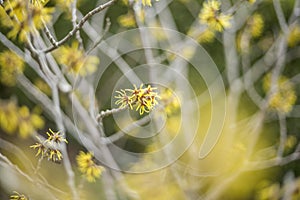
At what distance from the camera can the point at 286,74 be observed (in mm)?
2527

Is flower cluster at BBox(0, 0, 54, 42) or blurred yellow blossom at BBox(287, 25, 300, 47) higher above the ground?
blurred yellow blossom at BBox(287, 25, 300, 47)

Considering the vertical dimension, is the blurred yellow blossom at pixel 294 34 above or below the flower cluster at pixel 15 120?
above

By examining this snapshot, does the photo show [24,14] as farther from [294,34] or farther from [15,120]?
[294,34]

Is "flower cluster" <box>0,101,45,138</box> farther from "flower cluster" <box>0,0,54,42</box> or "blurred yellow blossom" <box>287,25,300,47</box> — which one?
"blurred yellow blossom" <box>287,25,300,47</box>

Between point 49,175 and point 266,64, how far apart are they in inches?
48.6

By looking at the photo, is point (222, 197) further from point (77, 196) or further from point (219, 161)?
point (77, 196)

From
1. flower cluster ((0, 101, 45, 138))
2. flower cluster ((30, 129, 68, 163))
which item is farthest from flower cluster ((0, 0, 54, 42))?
flower cluster ((0, 101, 45, 138))

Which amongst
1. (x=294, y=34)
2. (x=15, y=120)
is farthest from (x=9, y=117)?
(x=294, y=34)

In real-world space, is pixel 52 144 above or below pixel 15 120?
below

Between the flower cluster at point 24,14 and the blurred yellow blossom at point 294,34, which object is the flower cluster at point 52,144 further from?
the blurred yellow blossom at point 294,34

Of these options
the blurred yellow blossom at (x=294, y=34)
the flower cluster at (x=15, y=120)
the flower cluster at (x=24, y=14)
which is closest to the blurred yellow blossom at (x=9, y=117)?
the flower cluster at (x=15, y=120)

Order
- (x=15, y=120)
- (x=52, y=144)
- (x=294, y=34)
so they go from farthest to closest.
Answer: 1. (x=294, y=34)
2. (x=15, y=120)
3. (x=52, y=144)

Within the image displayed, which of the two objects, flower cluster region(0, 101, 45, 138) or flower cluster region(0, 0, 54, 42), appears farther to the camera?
flower cluster region(0, 101, 45, 138)

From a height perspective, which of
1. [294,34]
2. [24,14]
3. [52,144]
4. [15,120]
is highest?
[294,34]
